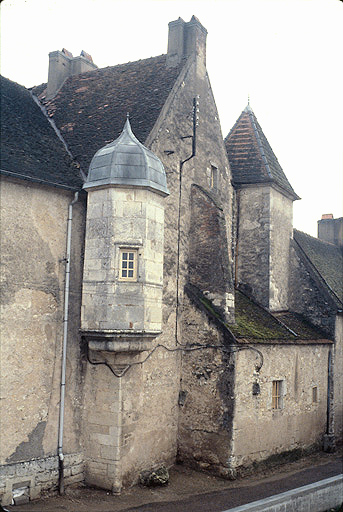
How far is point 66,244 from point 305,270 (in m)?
11.8

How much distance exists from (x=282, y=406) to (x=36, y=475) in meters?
8.29

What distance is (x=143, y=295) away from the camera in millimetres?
13719

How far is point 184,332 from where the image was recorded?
1703 centimetres

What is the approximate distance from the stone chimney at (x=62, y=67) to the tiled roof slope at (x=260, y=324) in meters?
8.66

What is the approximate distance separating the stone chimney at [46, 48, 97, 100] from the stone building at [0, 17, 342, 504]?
7 cm

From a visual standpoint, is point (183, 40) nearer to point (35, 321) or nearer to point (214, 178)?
point (214, 178)

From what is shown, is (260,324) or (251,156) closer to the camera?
(260,324)

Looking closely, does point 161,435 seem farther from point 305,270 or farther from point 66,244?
point 305,270

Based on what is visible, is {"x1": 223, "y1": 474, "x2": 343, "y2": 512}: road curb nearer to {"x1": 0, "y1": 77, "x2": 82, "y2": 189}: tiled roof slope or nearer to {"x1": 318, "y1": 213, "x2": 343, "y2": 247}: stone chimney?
{"x1": 0, "y1": 77, "x2": 82, "y2": 189}: tiled roof slope

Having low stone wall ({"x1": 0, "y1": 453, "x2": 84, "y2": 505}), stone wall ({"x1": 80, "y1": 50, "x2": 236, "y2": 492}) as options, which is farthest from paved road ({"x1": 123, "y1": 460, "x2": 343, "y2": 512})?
low stone wall ({"x1": 0, "y1": 453, "x2": 84, "y2": 505})

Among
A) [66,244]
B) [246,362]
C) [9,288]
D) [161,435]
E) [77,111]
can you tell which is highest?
[77,111]

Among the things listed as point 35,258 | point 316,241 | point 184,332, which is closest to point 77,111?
point 35,258

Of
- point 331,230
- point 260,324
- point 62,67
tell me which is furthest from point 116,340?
point 331,230

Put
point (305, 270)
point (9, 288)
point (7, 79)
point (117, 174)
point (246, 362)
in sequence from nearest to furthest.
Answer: point (9, 288)
point (117, 174)
point (246, 362)
point (7, 79)
point (305, 270)
